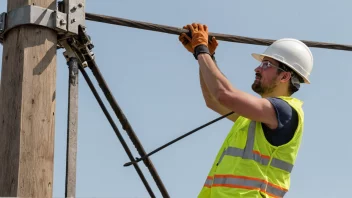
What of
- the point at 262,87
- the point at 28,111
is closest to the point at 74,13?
the point at 28,111

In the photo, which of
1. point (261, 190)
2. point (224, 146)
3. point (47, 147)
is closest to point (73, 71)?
point (47, 147)

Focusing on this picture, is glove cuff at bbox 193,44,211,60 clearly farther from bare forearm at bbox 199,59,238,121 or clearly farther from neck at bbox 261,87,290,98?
bare forearm at bbox 199,59,238,121

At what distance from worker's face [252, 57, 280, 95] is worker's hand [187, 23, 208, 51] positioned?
0.42 m

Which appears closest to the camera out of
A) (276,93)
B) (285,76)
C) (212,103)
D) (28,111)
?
(28,111)

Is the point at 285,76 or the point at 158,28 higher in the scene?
the point at 158,28

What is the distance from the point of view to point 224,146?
493 cm

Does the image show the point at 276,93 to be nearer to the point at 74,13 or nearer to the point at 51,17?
the point at 74,13

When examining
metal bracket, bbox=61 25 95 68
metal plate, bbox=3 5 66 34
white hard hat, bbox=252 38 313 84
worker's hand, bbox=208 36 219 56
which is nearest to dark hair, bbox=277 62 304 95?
white hard hat, bbox=252 38 313 84

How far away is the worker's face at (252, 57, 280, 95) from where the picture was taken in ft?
17.0

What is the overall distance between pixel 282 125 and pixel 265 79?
0.48m

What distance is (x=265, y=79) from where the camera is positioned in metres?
5.20

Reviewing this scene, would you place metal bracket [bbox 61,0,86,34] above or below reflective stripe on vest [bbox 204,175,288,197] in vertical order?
above

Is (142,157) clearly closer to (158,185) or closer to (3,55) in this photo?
(158,185)

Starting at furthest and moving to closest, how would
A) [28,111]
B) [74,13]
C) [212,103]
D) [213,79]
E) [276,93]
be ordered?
[212,103]
[276,93]
[74,13]
[213,79]
[28,111]
